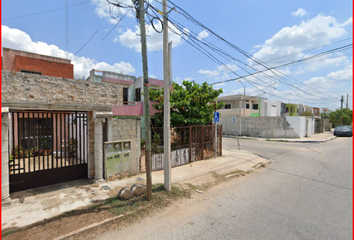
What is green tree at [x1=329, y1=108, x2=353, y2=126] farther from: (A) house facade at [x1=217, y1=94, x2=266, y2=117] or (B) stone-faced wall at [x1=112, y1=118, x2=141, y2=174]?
(B) stone-faced wall at [x1=112, y1=118, x2=141, y2=174]

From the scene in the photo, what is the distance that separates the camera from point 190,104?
10.5m

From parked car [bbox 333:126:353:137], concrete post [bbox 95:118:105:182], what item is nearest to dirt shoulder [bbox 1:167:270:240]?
concrete post [bbox 95:118:105:182]

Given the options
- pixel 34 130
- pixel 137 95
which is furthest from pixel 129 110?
pixel 34 130

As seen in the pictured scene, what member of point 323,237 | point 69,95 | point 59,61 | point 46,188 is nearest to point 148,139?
point 69,95

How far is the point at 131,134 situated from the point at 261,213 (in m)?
5.03

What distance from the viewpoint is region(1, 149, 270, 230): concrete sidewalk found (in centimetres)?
424

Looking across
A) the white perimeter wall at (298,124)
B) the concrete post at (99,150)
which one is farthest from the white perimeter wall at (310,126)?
the concrete post at (99,150)

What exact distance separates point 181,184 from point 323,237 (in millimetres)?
3914

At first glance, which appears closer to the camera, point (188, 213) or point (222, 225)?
point (222, 225)

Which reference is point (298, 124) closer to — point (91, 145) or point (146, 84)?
point (146, 84)

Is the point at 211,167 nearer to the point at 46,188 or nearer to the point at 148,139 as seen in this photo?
the point at 148,139

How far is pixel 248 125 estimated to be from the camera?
78.1ft

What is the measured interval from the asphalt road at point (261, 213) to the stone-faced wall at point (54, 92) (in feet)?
13.8

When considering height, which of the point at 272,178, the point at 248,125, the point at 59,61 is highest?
the point at 59,61
